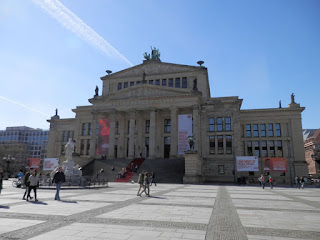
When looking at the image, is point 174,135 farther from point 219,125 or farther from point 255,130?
point 255,130

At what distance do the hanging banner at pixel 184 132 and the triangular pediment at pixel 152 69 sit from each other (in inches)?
575

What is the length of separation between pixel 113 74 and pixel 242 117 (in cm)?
2986

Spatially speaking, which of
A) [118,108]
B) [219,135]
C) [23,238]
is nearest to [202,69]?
[219,135]

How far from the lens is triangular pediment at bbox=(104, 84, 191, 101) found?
45.8 metres

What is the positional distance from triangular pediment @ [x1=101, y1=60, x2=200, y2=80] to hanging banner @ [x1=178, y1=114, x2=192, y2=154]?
1461 cm

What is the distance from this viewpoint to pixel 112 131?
4662 centimetres

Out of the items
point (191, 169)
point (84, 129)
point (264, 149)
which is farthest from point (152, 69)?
point (264, 149)

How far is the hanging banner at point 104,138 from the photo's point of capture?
152ft

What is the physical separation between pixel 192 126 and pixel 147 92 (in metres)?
10.6

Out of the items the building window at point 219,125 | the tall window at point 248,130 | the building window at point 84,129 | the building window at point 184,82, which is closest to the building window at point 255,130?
the tall window at point 248,130

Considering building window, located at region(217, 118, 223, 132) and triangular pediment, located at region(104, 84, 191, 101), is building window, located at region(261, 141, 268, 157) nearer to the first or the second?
building window, located at region(217, 118, 223, 132)

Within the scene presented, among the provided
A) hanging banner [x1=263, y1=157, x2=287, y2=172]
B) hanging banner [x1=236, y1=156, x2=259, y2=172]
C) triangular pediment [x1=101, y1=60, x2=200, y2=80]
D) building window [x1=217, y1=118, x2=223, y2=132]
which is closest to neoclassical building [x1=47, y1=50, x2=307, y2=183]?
building window [x1=217, y1=118, x2=223, y2=132]

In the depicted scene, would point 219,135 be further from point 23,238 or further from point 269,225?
point 23,238

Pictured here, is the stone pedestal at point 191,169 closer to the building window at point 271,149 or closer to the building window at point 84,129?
the building window at point 271,149
